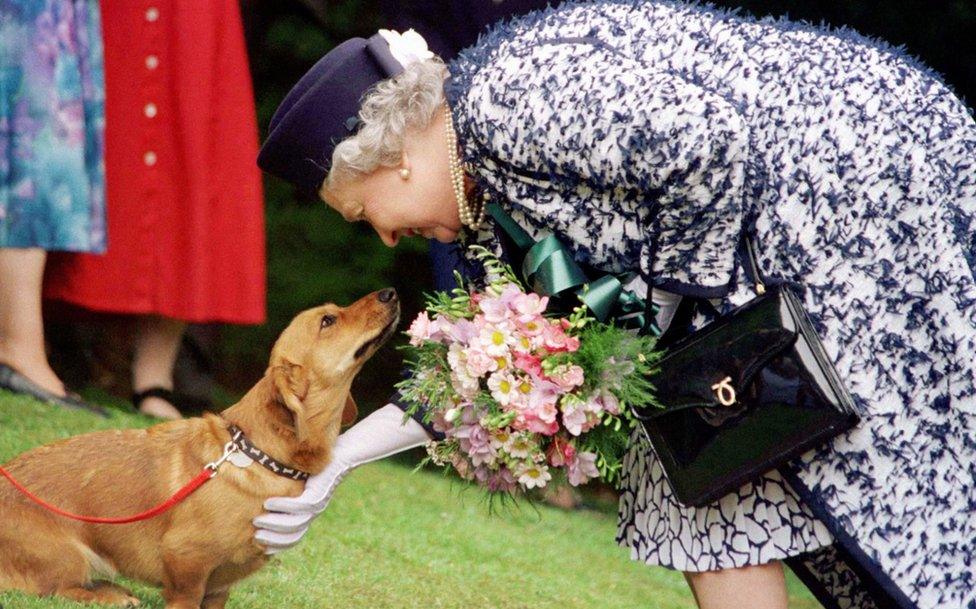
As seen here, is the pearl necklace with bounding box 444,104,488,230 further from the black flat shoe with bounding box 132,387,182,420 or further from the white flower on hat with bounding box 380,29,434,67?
the black flat shoe with bounding box 132,387,182,420

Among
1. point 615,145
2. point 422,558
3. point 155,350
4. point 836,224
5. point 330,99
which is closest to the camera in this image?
point 615,145

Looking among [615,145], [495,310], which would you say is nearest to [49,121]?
[495,310]

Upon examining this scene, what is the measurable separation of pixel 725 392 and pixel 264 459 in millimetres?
1207

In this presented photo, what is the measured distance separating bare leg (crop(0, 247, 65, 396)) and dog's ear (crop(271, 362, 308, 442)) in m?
1.66

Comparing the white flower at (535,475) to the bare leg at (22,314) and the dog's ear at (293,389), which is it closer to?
the dog's ear at (293,389)

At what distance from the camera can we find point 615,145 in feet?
6.85

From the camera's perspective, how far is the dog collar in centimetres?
294

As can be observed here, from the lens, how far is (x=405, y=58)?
244cm

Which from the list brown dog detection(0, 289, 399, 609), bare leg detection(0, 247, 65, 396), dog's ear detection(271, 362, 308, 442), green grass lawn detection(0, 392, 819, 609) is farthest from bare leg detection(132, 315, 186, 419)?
dog's ear detection(271, 362, 308, 442)

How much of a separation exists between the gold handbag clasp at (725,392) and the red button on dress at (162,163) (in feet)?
9.97

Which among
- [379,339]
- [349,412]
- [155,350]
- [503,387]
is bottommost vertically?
[155,350]

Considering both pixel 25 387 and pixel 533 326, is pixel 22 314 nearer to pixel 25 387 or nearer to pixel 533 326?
pixel 25 387

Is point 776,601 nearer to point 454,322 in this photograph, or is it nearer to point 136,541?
point 454,322

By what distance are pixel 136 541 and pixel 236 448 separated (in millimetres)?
339
